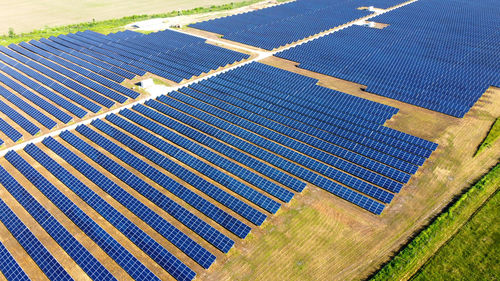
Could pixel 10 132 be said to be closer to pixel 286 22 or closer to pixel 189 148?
pixel 189 148

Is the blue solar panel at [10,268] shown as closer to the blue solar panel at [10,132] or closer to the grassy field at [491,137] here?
the blue solar panel at [10,132]

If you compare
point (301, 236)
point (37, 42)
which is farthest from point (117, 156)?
point (37, 42)

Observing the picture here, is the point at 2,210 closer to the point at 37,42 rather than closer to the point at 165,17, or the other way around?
the point at 37,42

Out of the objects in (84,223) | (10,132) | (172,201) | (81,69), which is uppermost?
(81,69)

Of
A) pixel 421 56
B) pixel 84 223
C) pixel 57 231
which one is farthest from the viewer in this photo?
pixel 421 56

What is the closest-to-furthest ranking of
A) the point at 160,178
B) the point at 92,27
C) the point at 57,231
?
the point at 57,231 → the point at 160,178 → the point at 92,27

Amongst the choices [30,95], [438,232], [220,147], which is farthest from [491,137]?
[30,95]
